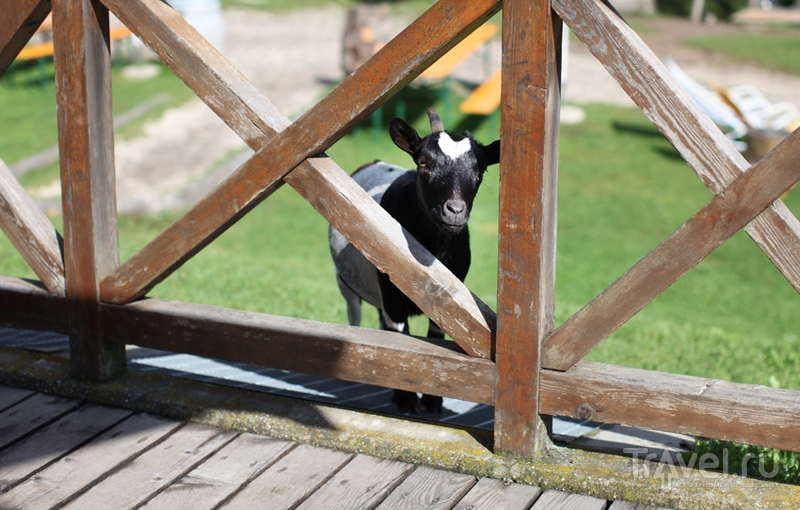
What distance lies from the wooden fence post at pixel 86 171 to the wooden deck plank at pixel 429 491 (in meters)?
1.61

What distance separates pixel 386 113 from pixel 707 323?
947 cm

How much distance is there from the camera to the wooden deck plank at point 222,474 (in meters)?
2.84

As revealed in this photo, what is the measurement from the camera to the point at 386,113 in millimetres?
16000

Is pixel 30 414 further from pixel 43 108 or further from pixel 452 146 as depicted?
pixel 43 108

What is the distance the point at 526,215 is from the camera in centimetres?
277

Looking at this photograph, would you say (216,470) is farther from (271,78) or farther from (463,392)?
(271,78)

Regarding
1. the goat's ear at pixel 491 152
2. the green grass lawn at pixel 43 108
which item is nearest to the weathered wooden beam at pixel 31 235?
the goat's ear at pixel 491 152

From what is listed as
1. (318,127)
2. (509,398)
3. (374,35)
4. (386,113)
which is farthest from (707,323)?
(374,35)

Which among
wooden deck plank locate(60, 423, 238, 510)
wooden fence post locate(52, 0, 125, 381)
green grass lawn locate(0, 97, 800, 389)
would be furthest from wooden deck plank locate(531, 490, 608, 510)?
green grass lawn locate(0, 97, 800, 389)

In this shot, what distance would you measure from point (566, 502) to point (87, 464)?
1.86 metres

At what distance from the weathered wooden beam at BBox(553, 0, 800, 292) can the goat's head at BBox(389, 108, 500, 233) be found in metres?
0.94

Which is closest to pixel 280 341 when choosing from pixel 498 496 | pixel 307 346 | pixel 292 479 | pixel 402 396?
pixel 307 346

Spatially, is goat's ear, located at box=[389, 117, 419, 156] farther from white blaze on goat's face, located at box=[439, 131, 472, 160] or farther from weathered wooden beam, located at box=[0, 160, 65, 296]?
weathered wooden beam, located at box=[0, 160, 65, 296]

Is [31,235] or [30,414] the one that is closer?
[30,414]
